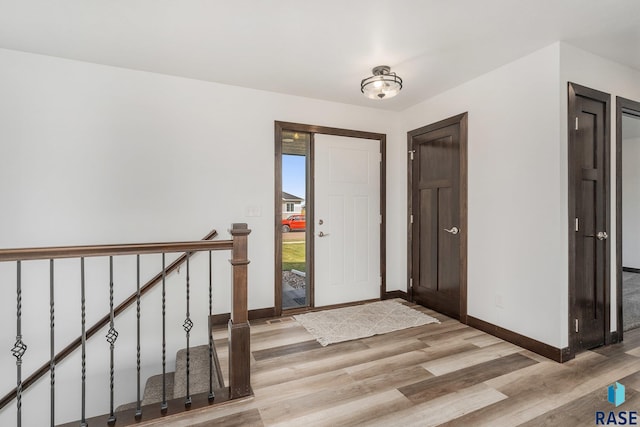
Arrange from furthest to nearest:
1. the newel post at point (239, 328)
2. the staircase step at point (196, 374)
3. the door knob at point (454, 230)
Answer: the door knob at point (454, 230)
the staircase step at point (196, 374)
the newel post at point (239, 328)

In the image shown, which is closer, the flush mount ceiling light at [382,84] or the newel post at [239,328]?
the newel post at [239,328]

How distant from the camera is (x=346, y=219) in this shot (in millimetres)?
3906

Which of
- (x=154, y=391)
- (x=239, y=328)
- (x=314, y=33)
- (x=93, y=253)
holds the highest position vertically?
(x=314, y=33)

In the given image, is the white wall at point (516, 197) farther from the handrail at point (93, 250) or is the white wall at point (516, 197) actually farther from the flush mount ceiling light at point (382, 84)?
the handrail at point (93, 250)

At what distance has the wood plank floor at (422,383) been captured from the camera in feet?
5.98

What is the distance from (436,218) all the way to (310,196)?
4.79 ft

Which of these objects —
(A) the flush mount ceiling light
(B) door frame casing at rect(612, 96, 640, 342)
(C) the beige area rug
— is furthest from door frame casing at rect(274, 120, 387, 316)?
(B) door frame casing at rect(612, 96, 640, 342)

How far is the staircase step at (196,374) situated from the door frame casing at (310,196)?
0.88m

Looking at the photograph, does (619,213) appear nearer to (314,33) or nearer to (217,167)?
(314,33)

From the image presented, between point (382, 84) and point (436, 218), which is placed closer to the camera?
point (382, 84)

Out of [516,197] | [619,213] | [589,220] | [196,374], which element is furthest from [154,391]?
[619,213]

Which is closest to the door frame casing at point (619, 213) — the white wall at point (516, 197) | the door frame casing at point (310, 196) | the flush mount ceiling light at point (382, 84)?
the white wall at point (516, 197)

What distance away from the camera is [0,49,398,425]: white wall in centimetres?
263

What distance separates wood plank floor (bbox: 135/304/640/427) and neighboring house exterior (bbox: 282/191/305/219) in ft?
6.83
